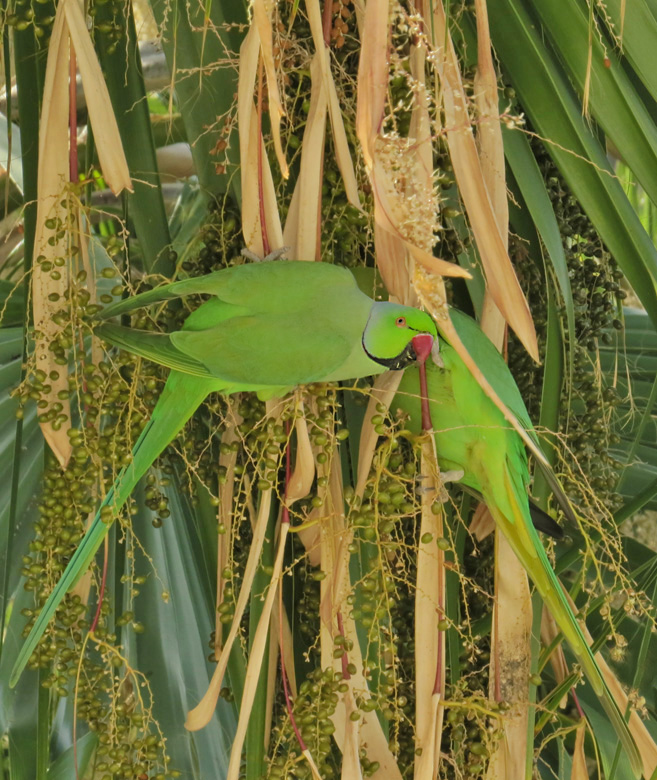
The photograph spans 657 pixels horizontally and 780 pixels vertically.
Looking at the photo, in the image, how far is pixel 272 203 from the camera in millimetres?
908

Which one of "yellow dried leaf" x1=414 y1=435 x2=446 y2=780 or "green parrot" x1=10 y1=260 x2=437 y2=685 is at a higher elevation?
"green parrot" x1=10 y1=260 x2=437 y2=685

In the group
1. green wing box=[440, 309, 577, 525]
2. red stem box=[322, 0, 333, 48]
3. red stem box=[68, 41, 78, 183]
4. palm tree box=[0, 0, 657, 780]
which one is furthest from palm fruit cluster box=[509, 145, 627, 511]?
red stem box=[68, 41, 78, 183]

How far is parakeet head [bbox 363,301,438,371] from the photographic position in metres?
0.90

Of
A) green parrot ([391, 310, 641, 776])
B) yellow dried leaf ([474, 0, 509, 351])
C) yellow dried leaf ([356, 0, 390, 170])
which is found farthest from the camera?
green parrot ([391, 310, 641, 776])

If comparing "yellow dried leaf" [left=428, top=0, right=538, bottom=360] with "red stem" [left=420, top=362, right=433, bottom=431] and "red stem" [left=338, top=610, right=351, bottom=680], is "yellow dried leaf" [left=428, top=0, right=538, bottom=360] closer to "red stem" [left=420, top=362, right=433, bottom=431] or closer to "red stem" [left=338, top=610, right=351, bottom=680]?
"red stem" [left=420, top=362, right=433, bottom=431]

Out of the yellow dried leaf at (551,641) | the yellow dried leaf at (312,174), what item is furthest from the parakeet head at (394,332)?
the yellow dried leaf at (551,641)

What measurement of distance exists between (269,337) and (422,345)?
166mm

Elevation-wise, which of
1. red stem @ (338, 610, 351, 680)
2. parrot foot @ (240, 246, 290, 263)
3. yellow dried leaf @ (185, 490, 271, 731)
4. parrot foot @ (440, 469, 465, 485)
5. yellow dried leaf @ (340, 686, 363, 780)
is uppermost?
parrot foot @ (240, 246, 290, 263)

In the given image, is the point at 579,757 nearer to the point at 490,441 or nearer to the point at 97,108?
the point at 490,441

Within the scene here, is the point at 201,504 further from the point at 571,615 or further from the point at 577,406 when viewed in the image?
the point at 577,406

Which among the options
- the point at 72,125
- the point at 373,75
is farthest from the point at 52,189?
the point at 373,75

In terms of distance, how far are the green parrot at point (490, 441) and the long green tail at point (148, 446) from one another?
0.78 ft

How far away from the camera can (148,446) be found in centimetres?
93

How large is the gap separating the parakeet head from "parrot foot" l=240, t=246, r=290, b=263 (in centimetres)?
12
